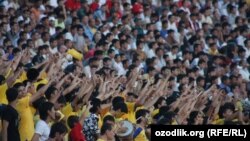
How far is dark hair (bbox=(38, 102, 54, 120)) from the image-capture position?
13695 millimetres

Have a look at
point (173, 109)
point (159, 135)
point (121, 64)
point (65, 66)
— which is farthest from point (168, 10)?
point (159, 135)

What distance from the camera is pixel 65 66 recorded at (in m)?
18.2

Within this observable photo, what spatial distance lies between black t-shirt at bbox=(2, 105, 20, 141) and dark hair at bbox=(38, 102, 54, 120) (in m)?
0.51

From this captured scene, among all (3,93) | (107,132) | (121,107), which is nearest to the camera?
(107,132)

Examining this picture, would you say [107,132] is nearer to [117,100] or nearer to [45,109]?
[45,109]

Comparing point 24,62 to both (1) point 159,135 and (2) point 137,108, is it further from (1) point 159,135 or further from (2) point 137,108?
(1) point 159,135

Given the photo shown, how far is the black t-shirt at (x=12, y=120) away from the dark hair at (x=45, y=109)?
1.66ft

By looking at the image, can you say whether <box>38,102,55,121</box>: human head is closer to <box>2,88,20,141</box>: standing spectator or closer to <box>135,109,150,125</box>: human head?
<box>2,88,20,141</box>: standing spectator

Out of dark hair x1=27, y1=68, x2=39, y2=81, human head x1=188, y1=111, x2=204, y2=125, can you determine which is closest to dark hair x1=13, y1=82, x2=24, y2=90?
dark hair x1=27, y1=68, x2=39, y2=81

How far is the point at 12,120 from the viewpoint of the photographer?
13.2 metres

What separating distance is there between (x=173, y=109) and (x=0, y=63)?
8.90 ft

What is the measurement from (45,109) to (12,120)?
66cm

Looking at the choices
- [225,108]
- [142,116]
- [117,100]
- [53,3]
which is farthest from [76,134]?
[53,3]

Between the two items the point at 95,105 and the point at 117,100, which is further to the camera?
the point at 117,100
